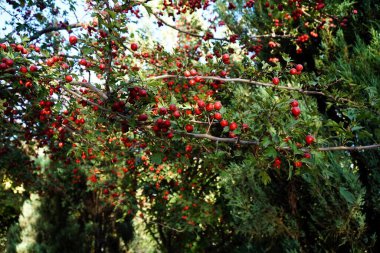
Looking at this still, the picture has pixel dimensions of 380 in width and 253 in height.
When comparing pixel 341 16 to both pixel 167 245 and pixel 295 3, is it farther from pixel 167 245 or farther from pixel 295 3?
pixel 167 245

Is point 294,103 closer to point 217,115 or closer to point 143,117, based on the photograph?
point 217,115

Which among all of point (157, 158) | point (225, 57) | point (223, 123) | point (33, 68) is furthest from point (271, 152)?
point (33, 68)

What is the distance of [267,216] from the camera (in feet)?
19.1

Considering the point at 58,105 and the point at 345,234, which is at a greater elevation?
the point at 58,105

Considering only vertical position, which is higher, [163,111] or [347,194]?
[163,111]

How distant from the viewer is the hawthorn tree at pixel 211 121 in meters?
2.64

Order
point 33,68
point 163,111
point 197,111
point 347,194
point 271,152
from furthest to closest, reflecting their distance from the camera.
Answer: point 347,194
point 197,111
point 33,68
point 163,111
point 271,152

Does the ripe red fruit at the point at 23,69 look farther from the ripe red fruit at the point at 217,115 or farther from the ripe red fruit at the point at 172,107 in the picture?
the ripe red fruit at the point at 217,115

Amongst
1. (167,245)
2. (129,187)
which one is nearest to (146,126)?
(129,187)

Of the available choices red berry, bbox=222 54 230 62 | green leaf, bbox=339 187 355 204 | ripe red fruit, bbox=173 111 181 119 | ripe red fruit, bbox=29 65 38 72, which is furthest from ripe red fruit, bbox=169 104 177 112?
green leaf, bbox=339 187 355 204

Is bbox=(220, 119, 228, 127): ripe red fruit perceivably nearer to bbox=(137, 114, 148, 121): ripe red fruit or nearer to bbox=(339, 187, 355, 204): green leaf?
bbox=(137, 114, 148, 121): ripe red fruit

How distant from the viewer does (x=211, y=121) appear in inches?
110

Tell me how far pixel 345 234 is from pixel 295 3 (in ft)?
11.3

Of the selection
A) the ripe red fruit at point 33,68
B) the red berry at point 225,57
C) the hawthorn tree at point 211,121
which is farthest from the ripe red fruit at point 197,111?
the ripe red fruit at point 33,68
